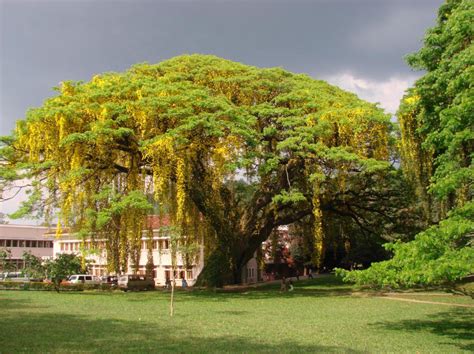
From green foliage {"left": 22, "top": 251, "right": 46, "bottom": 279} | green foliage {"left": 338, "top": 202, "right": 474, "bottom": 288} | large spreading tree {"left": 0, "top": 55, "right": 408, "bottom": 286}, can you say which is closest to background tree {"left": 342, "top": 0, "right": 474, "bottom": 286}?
green foliage {"left": 338, "top": 202, "right": 474, "bottom": 288}

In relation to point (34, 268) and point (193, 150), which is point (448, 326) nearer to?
point (193, 150)

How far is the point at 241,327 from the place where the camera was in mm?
13086

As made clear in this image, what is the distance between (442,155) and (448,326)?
4885 millimetres

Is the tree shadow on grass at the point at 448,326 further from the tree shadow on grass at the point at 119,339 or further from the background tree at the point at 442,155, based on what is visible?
the tree shadow on grass at the point at 119,339

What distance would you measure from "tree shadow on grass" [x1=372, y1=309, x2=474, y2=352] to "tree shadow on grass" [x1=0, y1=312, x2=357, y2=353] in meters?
3.62

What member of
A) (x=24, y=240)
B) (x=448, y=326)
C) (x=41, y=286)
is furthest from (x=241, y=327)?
(x=24, y=240)

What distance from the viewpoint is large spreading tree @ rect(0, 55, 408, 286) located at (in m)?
19.7

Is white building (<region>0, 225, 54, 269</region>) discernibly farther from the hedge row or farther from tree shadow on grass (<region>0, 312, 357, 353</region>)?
tree shadow on grass (<region>0, 312, 357, 353</region>)

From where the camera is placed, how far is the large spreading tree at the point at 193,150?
19.7m

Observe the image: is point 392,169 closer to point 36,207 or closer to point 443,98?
point 443,98

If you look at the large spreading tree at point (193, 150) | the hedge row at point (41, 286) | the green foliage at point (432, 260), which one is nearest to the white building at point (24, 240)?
the hedge row at point (41, 286)

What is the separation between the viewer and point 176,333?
11.9 m

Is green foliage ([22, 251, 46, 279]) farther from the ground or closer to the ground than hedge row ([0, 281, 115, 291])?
farther from the ground

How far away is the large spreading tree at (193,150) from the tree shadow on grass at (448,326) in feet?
23.8
